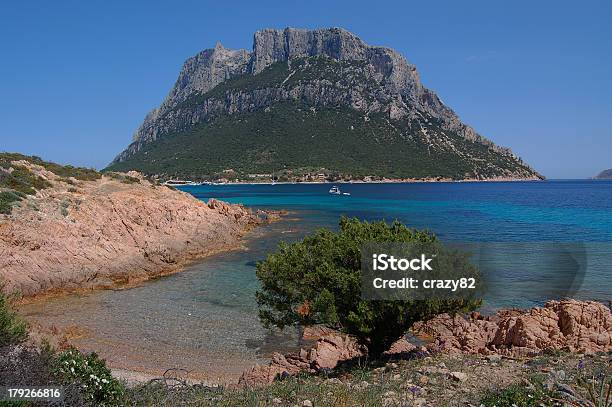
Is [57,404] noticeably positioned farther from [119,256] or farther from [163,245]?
[163,245]

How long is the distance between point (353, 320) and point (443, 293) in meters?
2.78

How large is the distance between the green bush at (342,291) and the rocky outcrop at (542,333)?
1.79m

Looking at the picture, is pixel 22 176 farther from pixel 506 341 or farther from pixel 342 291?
pixel 506 341

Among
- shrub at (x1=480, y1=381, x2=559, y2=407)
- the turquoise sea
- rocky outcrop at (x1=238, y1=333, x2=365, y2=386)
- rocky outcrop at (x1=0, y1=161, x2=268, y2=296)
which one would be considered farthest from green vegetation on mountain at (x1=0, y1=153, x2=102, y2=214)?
shrub at (x1=480, y1=381, x2=559, y2=407)

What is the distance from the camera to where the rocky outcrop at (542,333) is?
1396cm

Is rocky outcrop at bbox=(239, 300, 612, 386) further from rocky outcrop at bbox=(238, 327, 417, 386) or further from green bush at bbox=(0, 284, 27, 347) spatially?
green bush at bbox=(0, 284, 27, 347)

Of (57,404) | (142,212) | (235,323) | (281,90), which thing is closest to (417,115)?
(281,90)

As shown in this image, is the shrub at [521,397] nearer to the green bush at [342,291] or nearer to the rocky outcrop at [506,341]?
the green bush at [342,291]

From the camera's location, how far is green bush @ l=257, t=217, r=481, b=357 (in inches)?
494

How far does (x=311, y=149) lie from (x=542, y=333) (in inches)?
6471

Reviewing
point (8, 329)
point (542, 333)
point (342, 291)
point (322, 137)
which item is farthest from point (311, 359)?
point (322, 137)

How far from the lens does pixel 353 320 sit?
12.5 metres

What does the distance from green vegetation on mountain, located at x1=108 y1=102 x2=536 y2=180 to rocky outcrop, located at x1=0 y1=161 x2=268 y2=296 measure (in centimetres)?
12577

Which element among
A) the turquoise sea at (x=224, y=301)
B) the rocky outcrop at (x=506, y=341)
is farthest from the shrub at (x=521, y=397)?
the turquoise sea at (x=224, y=301)
